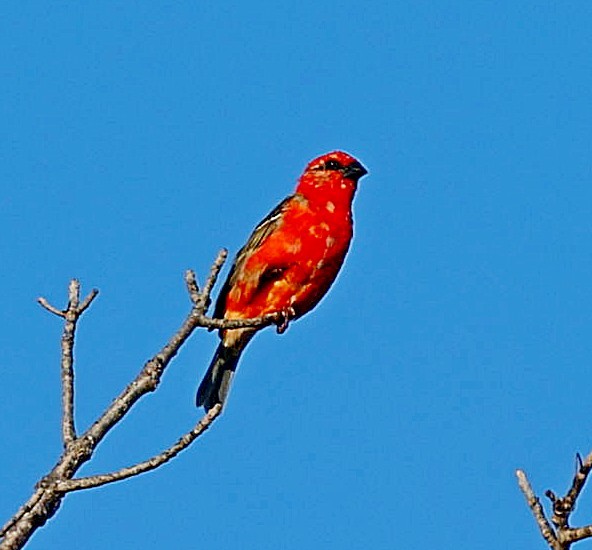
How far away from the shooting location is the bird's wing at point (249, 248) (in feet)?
27.6

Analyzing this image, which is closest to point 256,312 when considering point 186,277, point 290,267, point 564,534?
point 290,267

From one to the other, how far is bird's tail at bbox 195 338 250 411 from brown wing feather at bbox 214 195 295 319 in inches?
12.0

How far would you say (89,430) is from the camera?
3965 mm

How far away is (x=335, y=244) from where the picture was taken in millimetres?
8297

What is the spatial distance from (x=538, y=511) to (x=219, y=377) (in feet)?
18.8

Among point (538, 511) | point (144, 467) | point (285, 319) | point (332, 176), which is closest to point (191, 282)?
point (144, 467)

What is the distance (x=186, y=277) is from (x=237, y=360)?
4.23m

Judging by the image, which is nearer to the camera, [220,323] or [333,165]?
[220,323]

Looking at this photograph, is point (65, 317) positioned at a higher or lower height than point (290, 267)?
lower

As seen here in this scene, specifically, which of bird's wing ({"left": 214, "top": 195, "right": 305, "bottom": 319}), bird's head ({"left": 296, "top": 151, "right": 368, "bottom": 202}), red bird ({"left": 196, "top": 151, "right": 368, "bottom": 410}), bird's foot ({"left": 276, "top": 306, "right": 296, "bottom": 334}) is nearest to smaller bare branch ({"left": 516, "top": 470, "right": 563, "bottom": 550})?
red bird ({"left": 196, "top": 151, "right": 368, "bottom": 410})

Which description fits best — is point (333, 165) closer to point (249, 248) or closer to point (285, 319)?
point (249, 248)

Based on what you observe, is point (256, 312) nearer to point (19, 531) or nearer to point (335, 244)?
point (335, 244)

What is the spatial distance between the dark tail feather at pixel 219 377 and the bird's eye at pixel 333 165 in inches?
57.7

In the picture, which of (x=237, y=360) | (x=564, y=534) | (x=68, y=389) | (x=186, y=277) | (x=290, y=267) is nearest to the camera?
(x=564, y=534)
